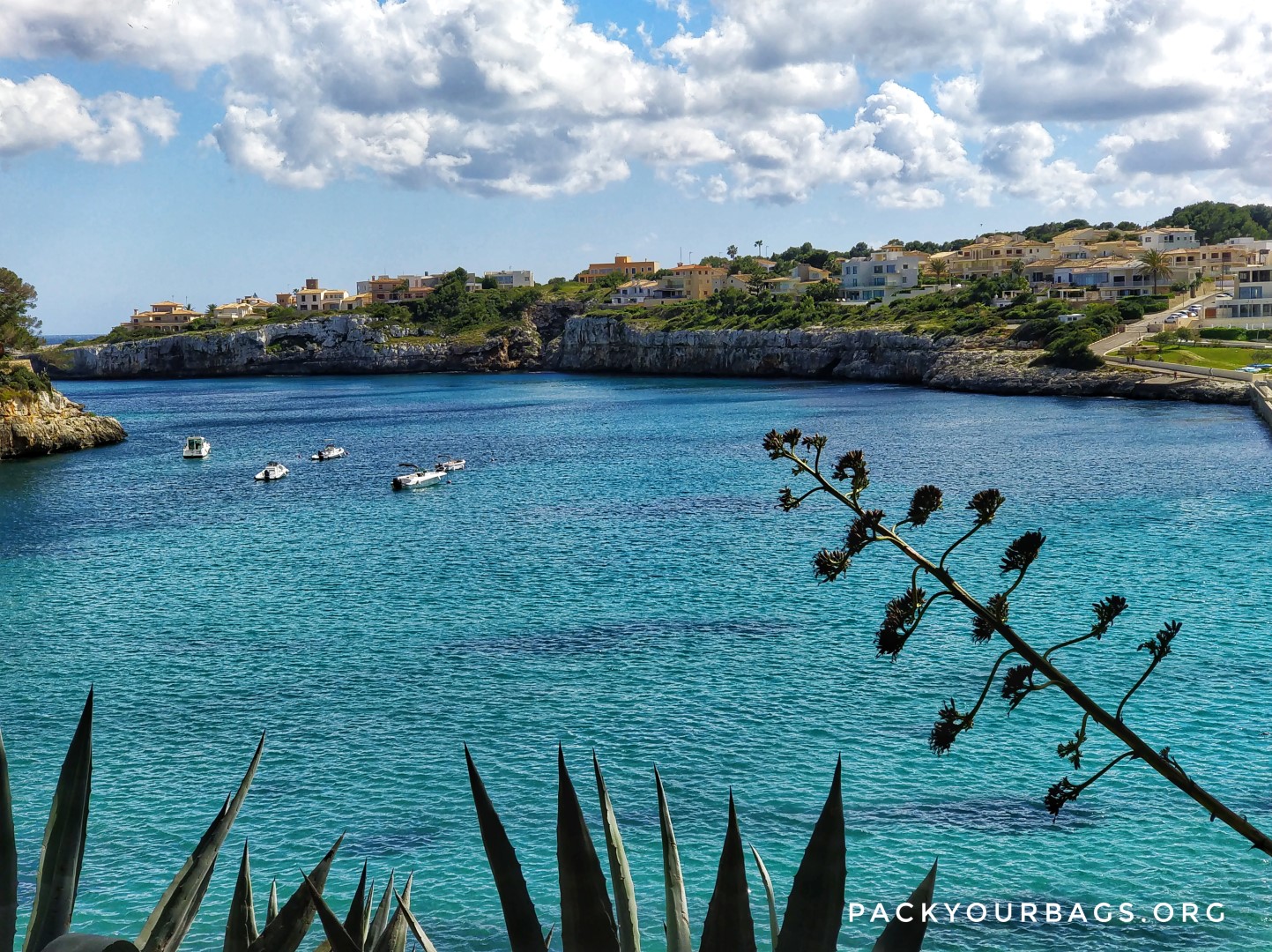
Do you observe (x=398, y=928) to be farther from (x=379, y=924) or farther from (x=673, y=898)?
(x=673, y=898)

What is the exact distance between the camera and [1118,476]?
161 ft

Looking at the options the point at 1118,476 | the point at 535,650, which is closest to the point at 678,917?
the point at 535,650

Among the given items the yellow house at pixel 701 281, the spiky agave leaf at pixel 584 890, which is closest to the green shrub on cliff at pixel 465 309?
the yellow house at pixel 701 281

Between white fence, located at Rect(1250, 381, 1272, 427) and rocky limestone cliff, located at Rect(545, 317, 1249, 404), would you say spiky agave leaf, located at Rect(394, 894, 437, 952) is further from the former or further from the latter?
rocky limestone cliff, located at Rect(545, 317, 1249, 404)

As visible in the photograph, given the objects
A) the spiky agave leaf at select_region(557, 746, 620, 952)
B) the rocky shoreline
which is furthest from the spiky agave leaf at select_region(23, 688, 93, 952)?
the rocky shoreline

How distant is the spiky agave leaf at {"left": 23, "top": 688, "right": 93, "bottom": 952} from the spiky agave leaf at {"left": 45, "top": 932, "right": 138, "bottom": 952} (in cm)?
135

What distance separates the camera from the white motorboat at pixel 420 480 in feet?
174

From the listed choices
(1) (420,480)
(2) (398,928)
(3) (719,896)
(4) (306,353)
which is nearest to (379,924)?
(2) (398,928)

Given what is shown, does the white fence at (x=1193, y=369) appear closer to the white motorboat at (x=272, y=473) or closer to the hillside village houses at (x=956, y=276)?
the hillside village houses at (x=956, y=276)

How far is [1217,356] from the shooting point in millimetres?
86000

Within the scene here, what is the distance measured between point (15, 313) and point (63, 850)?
264ft

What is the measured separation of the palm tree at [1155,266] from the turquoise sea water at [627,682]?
69.7m

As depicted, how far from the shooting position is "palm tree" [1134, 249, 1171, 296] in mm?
115438

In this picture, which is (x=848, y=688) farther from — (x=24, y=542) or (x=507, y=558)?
(x=24, y=542)
